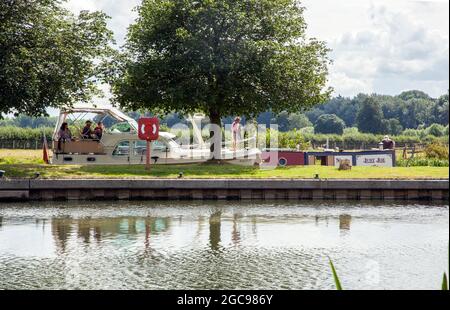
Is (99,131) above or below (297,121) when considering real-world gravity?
below

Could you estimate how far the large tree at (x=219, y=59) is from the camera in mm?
30422

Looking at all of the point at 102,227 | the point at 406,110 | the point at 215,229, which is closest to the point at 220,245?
the point at 215,229

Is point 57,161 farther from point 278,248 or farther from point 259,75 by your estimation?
point 278,248

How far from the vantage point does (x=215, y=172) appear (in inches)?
1080

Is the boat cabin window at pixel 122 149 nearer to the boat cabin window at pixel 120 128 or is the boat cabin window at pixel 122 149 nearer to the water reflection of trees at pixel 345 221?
the boat cabin window at pixel 120 128

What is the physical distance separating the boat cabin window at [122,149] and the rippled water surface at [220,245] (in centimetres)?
909

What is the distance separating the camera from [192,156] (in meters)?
31.9

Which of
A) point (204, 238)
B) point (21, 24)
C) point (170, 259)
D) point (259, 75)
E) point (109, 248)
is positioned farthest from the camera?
point (259, 75)

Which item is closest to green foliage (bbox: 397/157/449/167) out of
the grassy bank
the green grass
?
the green grass

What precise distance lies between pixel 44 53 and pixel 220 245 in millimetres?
16594

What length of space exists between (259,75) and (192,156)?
477 centimetres

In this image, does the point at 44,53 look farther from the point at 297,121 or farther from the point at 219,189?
the point at 297,121
